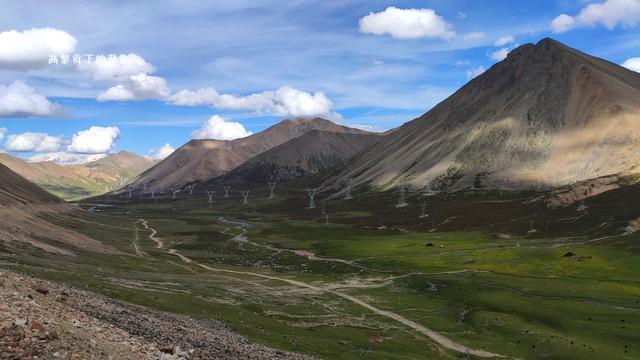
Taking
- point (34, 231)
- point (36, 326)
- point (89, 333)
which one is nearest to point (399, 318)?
point (89, 333)

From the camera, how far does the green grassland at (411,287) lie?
65.8 m

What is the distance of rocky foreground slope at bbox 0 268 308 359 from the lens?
25.1m

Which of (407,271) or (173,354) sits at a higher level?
(173,354)

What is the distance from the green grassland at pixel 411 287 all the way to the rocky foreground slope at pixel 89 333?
12.1 m

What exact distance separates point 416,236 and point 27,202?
453ft

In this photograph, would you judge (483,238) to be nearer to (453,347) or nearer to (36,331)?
(453,347)

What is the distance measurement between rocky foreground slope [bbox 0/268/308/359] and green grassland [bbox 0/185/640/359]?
12099 millimetres

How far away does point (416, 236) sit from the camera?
646 ft

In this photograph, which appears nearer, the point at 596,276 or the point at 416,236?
the point at 596,276

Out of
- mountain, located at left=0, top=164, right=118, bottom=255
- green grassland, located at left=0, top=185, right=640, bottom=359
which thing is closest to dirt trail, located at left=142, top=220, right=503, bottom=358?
green grassland, located at left=0, top=185, right=640, bottom=359

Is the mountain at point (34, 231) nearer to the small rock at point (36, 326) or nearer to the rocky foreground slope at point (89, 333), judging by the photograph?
the rocky foreground slope at point (89, 333)

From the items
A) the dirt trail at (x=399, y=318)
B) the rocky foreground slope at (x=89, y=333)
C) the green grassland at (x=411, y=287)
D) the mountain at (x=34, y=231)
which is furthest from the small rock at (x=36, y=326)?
the mountain at (x=34, y=231)

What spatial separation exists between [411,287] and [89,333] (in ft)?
289

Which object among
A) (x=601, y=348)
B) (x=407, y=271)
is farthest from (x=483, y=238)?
(x=601, y=348)
